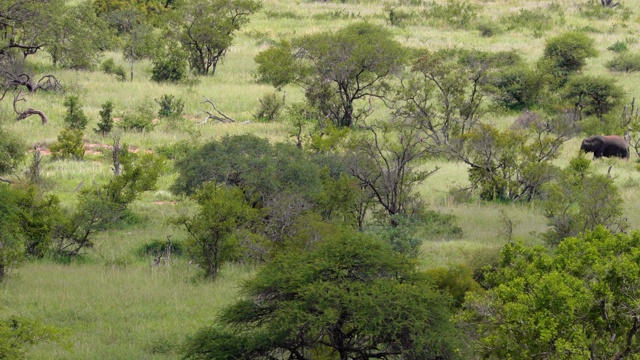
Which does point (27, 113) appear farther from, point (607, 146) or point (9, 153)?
point (607, 146)

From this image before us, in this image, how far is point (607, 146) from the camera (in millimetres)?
28625

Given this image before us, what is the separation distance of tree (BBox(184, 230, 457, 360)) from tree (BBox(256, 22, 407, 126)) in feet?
67.5

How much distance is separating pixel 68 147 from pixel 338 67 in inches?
394

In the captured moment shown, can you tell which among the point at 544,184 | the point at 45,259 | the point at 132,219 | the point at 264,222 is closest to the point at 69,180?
the point at 132,219

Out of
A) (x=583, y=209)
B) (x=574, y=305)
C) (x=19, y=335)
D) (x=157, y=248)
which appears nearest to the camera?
(x=574, y=305)

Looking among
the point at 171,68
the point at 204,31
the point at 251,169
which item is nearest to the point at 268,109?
the point at 171,68

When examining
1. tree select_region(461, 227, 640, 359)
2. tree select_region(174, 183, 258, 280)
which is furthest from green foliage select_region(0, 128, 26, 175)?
tree select_region(461, 227, 640, 359)

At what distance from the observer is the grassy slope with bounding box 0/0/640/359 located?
563 inches

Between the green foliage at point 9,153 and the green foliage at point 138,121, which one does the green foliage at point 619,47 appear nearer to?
the green foliage at point 138,121

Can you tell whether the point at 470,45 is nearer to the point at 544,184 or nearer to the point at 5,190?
Result: the point at 544,184

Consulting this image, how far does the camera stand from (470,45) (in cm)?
4459

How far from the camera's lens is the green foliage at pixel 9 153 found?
2395 centimetres

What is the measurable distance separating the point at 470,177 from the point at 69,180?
1076 centimetres

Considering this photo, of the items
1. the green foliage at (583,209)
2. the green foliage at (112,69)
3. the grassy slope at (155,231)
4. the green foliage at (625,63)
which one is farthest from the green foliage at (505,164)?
the green foliage at (625,63)
